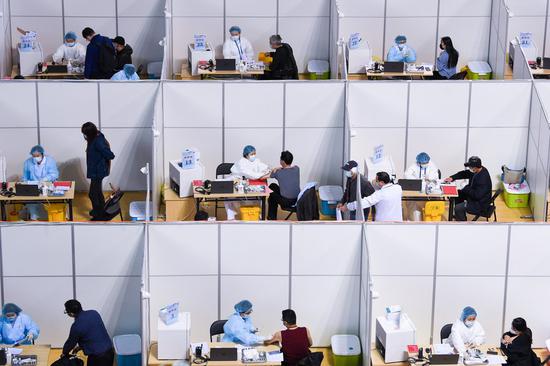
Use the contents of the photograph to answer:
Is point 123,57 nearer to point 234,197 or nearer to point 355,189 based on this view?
point 234,197

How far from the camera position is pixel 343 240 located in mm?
14000

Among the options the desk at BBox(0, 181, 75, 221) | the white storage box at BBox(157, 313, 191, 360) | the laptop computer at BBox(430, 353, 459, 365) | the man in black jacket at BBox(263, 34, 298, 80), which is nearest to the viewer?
the laptop computer at BBox(430, 353, 459, 365)

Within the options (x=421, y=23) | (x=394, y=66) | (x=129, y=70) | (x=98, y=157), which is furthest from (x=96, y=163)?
(x=421, y=23)

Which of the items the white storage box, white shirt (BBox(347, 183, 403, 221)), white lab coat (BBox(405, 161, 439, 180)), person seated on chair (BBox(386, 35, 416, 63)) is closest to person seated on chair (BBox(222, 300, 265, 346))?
the white storage box

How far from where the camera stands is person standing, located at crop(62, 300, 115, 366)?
13422 millimetres

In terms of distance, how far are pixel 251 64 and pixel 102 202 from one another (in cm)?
384

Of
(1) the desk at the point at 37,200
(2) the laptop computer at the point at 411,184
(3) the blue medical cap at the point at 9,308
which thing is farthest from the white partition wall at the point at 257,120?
(3) the blue medical cap at the point at 9,308

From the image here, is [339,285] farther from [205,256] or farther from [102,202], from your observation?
[102,202]

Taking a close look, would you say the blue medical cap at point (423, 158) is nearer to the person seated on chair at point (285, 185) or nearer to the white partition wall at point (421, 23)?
the person seated on chair at point (285, 185)

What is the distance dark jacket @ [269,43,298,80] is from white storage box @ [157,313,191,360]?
6.73m

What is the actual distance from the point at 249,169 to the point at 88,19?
5098 mm

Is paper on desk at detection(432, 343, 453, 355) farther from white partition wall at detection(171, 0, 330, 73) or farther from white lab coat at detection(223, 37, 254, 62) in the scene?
white partition wall at detection(171, 0, 330, 73)

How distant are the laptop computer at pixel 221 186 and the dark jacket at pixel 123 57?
151 inches

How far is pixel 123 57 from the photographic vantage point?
19.5 metres
